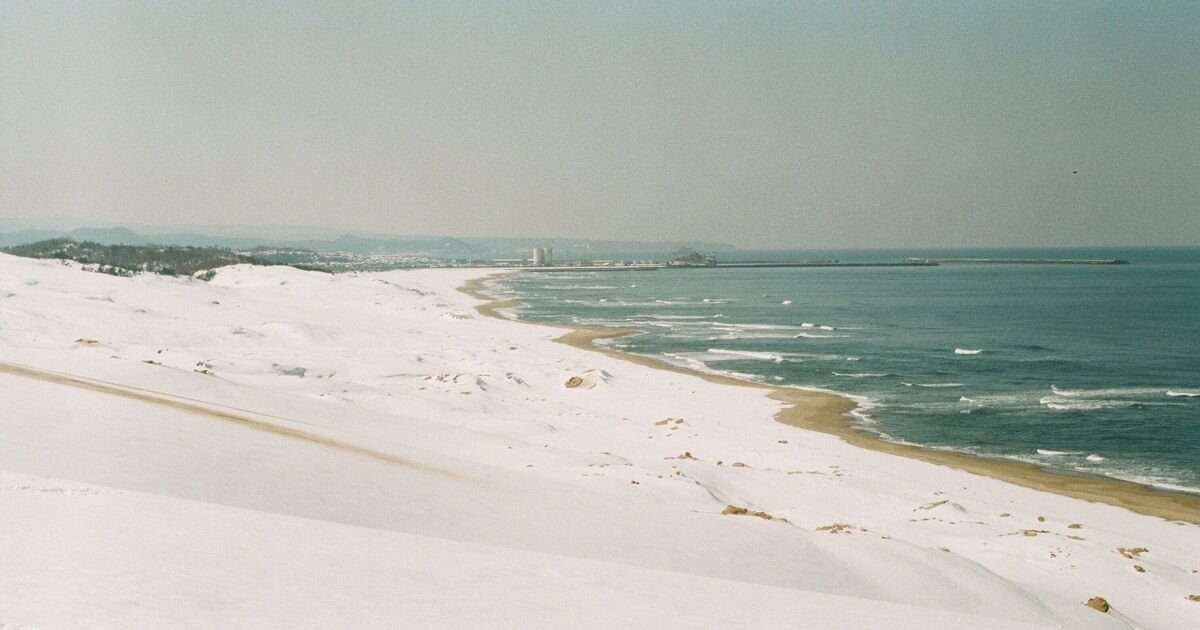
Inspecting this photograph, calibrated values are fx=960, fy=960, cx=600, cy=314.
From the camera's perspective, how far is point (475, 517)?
13773 mm

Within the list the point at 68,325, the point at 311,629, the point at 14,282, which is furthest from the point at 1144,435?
the point at 14,282

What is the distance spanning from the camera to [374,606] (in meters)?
7.92

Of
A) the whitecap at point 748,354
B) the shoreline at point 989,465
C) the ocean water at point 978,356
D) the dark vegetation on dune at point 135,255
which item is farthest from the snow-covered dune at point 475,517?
the dark vegetation on dune at point 135,255

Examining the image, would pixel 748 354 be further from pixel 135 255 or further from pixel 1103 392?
pixel 135 255

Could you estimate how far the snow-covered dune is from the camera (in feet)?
26.9

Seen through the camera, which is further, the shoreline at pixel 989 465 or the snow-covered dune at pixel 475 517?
the shoreline at pixel 989 465

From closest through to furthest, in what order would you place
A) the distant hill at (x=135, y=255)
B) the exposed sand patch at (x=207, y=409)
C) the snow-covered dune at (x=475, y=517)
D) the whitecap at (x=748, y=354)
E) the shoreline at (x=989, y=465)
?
the snow-covered dune at (x=475, y=517) < the exposed sand patch at (x=207, y=409) < the shoreline at (x=989, y=465) < the whitecap at (x=748, y=354) < the distant hill at (x=135, y=255)

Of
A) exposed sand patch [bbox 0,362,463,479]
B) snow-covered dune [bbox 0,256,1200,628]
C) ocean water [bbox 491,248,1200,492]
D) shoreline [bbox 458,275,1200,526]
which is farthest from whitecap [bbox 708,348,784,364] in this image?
exposed sand patch [bbox 0,362,463,479]

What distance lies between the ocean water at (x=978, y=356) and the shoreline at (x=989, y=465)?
88cm

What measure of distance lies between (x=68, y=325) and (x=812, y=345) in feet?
132

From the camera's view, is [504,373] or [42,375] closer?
[42,375]

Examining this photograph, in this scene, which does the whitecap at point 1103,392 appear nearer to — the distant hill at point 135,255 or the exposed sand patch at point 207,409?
the exposed sand patch at point 207,409

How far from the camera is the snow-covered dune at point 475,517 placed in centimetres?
820

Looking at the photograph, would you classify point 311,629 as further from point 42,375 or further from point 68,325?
point 68,325
